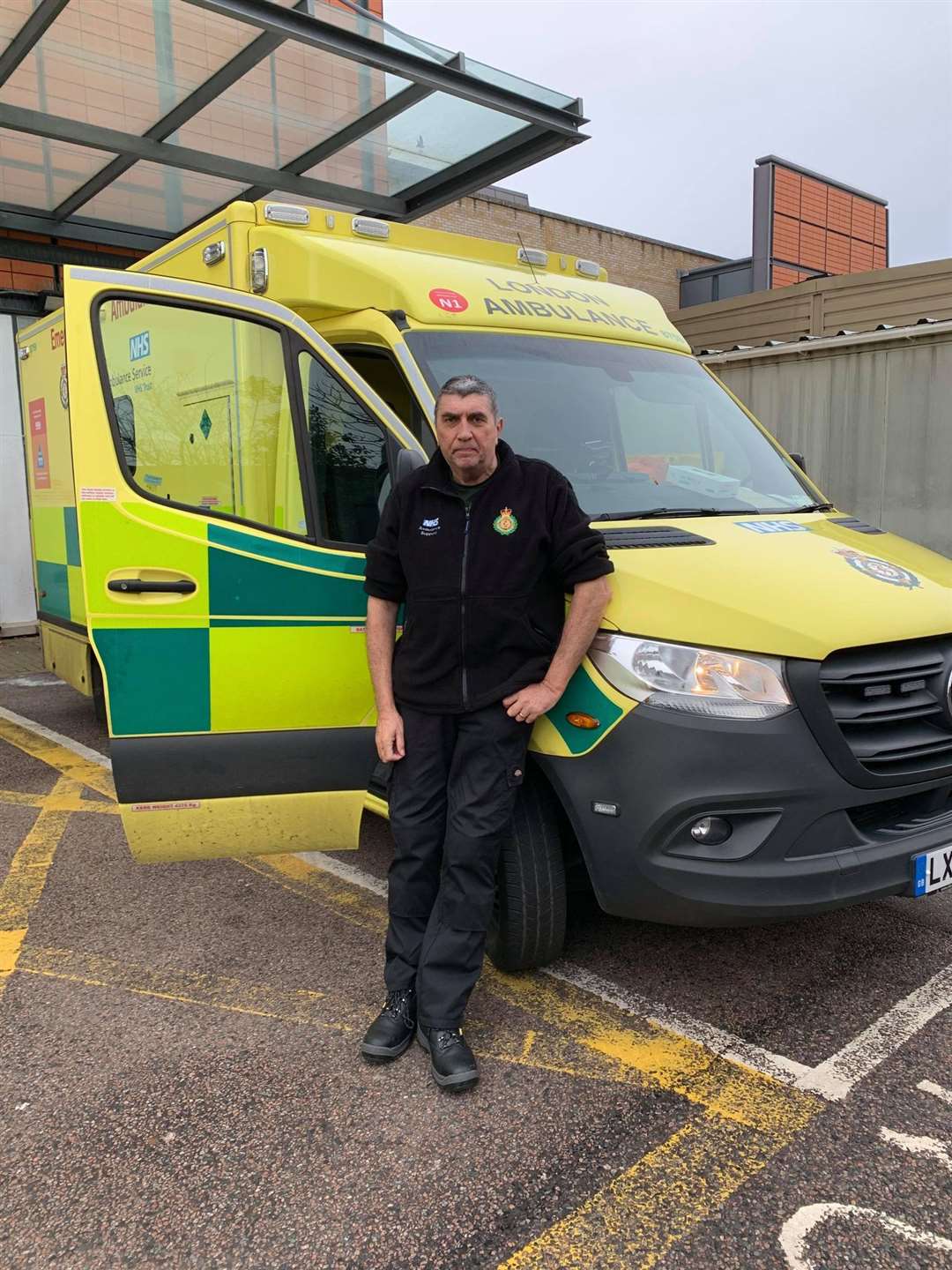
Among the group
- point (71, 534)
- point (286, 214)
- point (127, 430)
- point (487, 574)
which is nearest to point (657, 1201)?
point (487, 574)

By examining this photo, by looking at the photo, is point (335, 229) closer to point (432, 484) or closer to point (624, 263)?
point (432, 484)

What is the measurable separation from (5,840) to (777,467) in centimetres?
376

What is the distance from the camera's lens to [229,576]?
3.05 metres

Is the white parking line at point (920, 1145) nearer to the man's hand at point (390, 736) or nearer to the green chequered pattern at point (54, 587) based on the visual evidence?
the man's hand at point (390, 736)

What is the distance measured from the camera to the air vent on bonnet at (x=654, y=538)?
2.84m

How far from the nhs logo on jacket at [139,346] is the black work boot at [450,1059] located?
238 centimetres

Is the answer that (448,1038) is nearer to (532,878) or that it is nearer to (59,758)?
(532,878)

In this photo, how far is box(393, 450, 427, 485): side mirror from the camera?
283 centimetres

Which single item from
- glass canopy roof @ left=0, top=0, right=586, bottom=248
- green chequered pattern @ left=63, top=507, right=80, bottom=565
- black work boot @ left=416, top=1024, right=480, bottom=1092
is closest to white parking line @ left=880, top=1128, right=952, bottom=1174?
black work boot @ left=416, top=1024, right=480, bottom=1092

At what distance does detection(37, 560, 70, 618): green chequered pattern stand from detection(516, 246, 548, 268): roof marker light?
3.30 meters

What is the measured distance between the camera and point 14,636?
388 inches

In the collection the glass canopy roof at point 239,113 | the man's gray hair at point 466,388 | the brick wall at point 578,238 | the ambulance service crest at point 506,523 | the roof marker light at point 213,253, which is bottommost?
the ambulance service crest at point 506,523

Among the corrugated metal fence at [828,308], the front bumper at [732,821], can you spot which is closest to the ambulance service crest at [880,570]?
the front bumper at [732,821]

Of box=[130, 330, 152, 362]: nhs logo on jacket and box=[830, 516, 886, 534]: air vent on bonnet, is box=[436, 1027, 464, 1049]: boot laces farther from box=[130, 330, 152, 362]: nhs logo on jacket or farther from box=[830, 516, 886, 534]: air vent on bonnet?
box=[130, 330, 152, 362]: nhs logo on jacket
